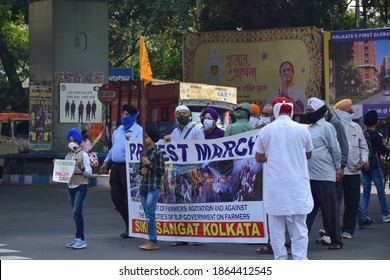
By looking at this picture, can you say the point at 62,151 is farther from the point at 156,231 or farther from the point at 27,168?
the point at 156,231

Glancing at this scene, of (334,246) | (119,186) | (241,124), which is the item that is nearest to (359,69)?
(119,186)

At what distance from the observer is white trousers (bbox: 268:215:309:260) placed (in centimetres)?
959

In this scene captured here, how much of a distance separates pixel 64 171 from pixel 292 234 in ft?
12.9

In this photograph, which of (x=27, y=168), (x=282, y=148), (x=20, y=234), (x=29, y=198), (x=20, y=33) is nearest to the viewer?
(x=282, y=148)

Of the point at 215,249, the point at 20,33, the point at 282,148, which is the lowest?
the point at 215,249

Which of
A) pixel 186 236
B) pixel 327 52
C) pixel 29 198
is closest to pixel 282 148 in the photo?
pixel 186 236

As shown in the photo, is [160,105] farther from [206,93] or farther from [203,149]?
[203,149]

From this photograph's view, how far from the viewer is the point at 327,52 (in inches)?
1324

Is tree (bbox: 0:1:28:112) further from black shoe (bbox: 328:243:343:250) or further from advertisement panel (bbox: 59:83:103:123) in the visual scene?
black shoe (bbox: 328:243:343:250)

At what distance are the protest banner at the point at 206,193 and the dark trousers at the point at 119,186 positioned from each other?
0.39 meters

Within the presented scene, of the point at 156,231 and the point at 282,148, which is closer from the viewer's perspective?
the point at 282,148

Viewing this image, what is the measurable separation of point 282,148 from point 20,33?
4042cm

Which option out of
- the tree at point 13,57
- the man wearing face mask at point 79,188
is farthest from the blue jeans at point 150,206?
the tree at point 13,57

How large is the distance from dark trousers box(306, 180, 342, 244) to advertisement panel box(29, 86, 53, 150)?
55.0 ft
